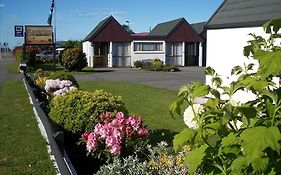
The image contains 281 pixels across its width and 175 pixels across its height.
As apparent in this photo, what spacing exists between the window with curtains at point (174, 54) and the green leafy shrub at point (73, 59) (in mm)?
12523

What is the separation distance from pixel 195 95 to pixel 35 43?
34011 mm

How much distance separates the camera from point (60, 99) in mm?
7344

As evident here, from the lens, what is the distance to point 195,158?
2.17 metres

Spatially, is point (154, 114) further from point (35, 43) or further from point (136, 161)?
point (35, 43)

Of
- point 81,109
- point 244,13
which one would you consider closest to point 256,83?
point 81,109

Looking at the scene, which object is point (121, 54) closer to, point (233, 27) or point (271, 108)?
point (233, 27)

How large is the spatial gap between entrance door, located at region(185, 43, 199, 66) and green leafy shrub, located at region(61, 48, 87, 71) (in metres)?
15.2

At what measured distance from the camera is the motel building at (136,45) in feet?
137

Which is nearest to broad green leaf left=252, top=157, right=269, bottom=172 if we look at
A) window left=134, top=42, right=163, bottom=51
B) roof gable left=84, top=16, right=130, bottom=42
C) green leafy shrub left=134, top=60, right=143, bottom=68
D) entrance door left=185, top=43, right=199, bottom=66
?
green leafy shrub left=134, top=60, right=143, bottom=68

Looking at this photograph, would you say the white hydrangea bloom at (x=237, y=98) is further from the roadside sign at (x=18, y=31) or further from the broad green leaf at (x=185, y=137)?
the roadside sign at (x=18, y=31)

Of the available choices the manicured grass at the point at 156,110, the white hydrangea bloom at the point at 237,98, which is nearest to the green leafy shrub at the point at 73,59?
the manicured grass at the point at 156,110

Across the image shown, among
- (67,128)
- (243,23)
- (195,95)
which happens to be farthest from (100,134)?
(243,23)

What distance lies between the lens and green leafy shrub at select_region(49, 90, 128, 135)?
21.2 feet

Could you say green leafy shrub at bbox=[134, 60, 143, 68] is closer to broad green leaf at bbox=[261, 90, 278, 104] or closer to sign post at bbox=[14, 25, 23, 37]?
sign post at bbox=[14, 25, 23, 37]
